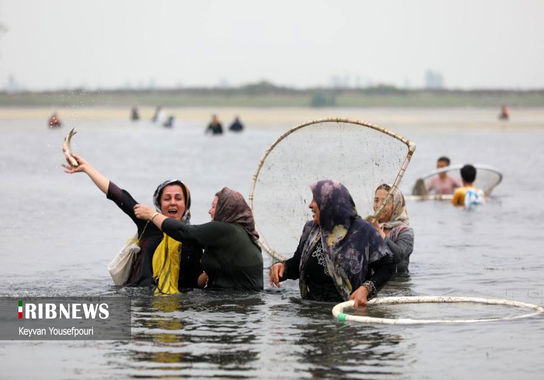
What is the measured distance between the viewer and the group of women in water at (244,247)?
29.6ft

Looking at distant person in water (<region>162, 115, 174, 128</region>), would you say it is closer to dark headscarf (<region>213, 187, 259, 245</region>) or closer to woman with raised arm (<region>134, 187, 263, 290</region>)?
woman with raised arm (<region>134, 187, 263, 290</region>)

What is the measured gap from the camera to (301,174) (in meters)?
11.9

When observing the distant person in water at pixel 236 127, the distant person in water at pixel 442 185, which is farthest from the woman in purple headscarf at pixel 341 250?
the distant person in water at pixel 236 127

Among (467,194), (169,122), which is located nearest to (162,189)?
(467,194)

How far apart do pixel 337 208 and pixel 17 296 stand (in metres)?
3.75

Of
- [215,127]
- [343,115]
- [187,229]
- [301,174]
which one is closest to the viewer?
[187,229]

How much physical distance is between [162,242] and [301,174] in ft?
8.07

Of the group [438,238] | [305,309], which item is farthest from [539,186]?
[305,309]

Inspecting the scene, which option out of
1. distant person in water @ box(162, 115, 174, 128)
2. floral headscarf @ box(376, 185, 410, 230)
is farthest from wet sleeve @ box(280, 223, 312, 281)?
distant person in water @ box(162, 115, 174, 128)

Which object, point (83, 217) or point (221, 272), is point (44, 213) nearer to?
point (83, 217)

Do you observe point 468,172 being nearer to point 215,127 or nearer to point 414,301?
point 414,301

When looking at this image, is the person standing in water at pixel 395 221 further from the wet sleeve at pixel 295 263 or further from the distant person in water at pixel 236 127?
the distant person in water at pixel 236 127

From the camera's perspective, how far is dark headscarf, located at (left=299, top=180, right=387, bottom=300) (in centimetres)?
886

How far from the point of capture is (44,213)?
19938 millimetres
